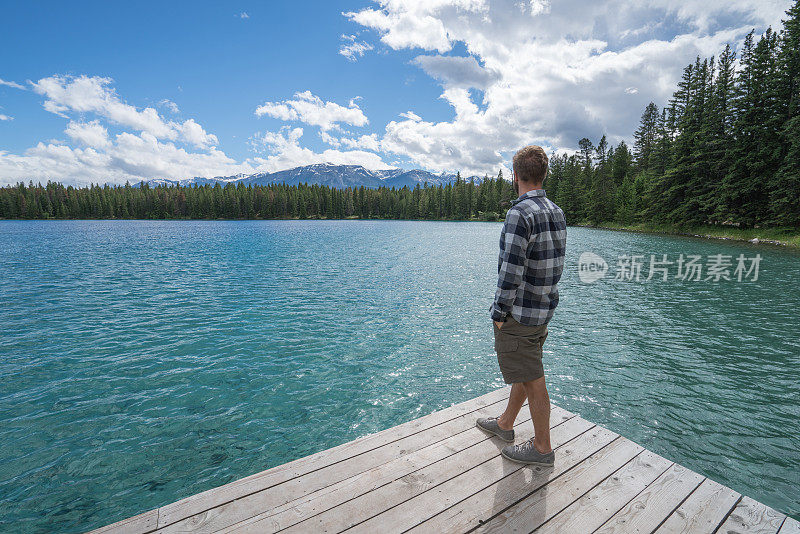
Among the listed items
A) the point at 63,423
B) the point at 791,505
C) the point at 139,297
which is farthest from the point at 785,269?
the point at 139,297

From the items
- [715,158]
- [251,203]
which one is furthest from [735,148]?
[251,203]

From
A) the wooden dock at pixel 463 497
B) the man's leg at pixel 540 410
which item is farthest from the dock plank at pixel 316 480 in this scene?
the man's leg at pixel 540 410

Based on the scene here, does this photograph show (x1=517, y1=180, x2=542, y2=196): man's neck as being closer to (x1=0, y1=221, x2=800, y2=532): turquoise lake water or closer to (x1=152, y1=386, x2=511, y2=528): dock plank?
(x1=152, y1=386, x2=511, y2=528): dock plank

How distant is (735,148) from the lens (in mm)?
46031

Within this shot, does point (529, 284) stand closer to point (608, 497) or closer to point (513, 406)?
point (513, 406)

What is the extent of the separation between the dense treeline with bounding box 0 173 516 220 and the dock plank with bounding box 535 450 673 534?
140 metres

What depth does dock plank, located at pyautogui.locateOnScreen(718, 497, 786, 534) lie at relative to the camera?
320 centimetres

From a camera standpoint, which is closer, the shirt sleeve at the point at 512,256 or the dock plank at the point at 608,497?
the dock plank at the point at 608,497

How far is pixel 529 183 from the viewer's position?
3.76 m

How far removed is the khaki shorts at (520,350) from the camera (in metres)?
3.73

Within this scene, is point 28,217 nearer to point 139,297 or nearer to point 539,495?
point 139,297

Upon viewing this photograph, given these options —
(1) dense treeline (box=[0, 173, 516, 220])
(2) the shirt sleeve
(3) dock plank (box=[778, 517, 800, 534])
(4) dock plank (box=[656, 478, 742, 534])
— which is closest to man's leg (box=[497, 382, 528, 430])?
(2) the shirt sleeve

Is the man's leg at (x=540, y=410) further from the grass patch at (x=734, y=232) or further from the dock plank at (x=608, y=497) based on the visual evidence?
the grass patch at (x=734, y=232)

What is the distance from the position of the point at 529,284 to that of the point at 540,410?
1.44 metres
